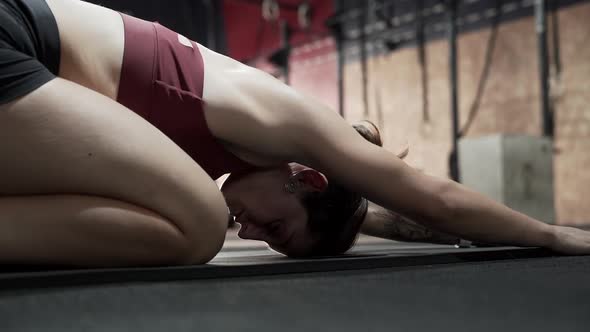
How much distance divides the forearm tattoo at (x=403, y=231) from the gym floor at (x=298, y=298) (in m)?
0.50

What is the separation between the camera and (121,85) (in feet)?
3.35

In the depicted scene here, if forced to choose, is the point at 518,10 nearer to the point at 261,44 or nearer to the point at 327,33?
the point at 327,33

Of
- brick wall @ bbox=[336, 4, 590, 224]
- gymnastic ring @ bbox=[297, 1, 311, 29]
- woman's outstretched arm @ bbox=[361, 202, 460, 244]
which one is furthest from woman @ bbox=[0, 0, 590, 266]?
gymnastic ring @ bbox=[297, 1, 311, 29]

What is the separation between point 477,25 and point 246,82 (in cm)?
359

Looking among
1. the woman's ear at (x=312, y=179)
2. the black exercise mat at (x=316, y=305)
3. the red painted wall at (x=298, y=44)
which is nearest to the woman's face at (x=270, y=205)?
the woman's ear at (x=312, y=179)

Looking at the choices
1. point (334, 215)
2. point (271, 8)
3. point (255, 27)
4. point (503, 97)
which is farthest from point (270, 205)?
point (255, 27)

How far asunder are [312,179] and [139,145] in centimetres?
44

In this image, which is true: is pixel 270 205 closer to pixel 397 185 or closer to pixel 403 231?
pixel 397 185

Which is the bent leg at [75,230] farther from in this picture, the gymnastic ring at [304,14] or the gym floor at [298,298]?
the gymnastic ring at [304,14]

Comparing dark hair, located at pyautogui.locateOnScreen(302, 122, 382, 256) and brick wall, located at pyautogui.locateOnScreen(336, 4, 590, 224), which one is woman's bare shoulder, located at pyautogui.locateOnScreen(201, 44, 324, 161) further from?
brick wall, located at pyautogui.locateOnScreen(336, 4, 590, 224)

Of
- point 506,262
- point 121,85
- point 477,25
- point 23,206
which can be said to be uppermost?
point 477,25

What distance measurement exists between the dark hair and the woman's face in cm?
3

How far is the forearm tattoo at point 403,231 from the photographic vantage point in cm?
160

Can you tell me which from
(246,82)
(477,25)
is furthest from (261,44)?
(246,82)
